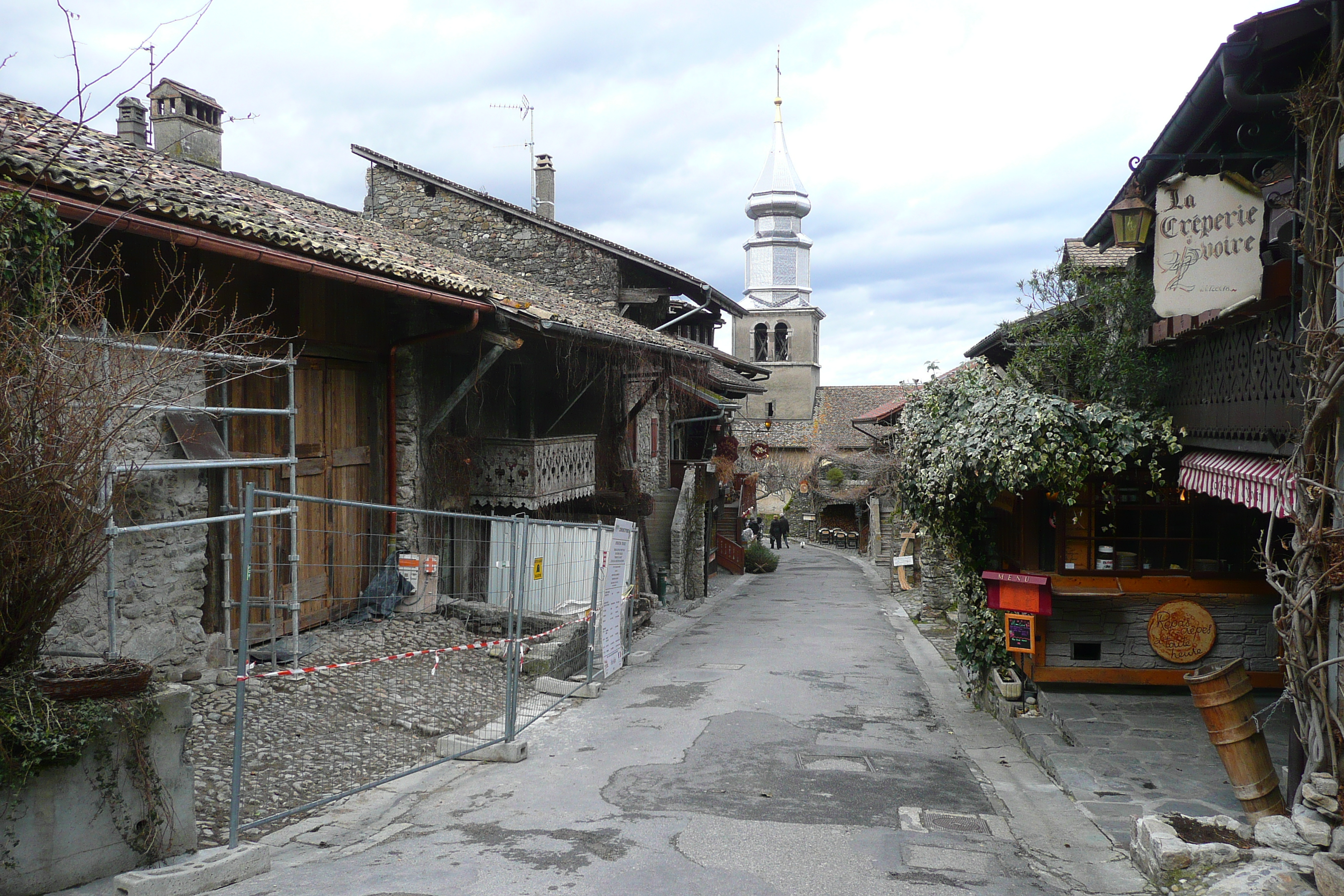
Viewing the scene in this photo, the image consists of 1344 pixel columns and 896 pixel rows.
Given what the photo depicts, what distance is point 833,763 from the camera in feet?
25.1

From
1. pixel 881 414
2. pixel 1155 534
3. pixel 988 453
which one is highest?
pixel 881 414

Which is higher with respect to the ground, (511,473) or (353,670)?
(511,473)

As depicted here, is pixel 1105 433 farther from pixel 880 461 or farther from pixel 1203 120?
pixel 880 461

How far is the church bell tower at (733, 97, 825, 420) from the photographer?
59031 millimetres

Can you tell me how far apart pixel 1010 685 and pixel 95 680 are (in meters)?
7.96

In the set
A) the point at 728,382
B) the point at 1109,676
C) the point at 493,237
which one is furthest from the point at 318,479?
the point at 728,382

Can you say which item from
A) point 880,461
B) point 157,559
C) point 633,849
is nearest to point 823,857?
point 633,849

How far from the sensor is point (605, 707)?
9734 millimetres

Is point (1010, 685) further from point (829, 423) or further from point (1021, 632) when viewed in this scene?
point (829, 423)

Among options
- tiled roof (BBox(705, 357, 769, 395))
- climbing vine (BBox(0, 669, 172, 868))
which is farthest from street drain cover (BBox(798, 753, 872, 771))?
tiled roof (BBox(705, 357, 769, 395))

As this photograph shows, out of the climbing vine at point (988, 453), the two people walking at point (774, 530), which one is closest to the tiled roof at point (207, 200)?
the climbing vine at point (988, 453)

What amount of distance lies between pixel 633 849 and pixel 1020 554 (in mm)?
5637

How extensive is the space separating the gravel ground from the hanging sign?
6.51m

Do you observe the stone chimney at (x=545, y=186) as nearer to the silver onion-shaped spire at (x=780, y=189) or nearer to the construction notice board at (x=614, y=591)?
the construction notice board at (x=614, y=591)
